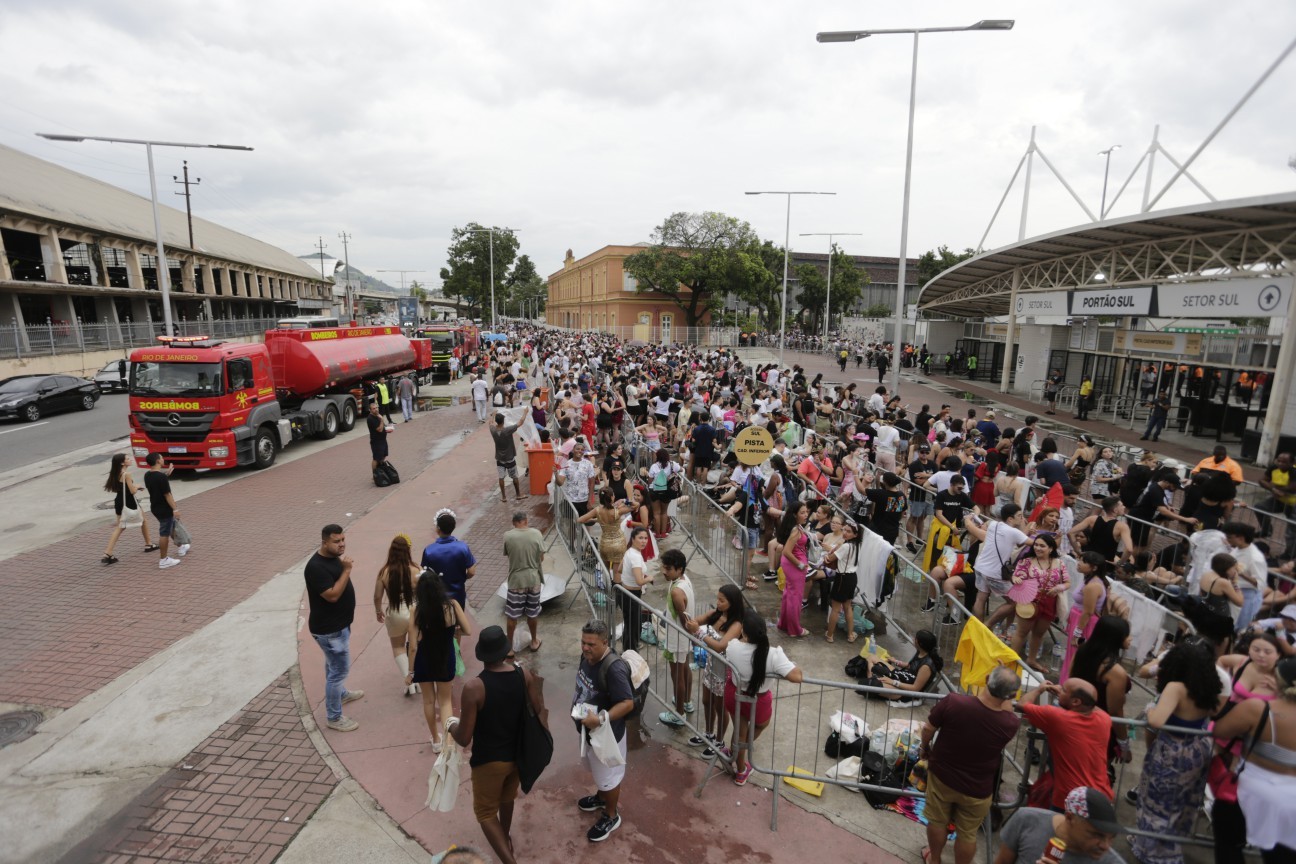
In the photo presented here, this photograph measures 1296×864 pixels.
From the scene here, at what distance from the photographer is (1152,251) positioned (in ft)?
67.7

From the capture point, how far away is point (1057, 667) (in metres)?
7.18

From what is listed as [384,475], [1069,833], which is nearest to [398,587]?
[1069,833]

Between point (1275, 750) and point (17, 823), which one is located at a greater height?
point (1275, 750)

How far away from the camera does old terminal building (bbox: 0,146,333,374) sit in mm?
30816

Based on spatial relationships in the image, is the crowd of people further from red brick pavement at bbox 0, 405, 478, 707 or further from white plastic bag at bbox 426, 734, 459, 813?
red brick pavement at bbox 0, 405, 478, 707

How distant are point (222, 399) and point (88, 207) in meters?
38.1

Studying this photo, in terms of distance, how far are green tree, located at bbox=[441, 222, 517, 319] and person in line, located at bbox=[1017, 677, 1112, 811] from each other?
78.0 m

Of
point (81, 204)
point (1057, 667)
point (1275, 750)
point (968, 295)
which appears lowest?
point (1057, 667)

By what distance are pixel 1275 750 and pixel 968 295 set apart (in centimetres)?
3486

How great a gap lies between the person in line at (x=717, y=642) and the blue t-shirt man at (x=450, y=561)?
7.38 ft

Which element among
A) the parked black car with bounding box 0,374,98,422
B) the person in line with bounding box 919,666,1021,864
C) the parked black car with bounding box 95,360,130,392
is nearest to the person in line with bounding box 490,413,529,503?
the person in line with bounding box 919,666,1021,864

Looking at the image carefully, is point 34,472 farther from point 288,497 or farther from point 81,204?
point 81,204

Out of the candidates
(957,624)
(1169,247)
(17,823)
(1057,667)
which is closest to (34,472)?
(17,823)

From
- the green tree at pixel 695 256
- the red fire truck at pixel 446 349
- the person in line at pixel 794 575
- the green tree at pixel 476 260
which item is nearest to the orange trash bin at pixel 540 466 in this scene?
the person in line at pixel 794 575
